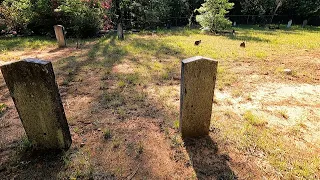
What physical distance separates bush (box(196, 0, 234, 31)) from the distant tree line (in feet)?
1.18

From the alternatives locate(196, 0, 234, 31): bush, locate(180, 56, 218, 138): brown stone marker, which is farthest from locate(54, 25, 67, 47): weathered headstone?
locate(196, 0, 234, 31): bush

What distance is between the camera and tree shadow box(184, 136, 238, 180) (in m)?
2.59

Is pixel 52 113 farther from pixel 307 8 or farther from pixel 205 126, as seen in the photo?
pixel 307 8

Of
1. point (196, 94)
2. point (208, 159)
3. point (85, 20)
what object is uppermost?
point (85, 20)

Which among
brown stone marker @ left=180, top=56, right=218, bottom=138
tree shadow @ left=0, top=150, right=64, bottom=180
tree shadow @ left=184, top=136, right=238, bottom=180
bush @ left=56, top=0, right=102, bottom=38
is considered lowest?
tree shadow @ left=184, top=136, right=238, bottom=180

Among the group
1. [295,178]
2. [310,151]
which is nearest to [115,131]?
[295,178]

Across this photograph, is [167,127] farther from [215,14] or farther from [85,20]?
[215,14]

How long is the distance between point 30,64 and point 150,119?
2.10m

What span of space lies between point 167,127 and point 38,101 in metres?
1.96

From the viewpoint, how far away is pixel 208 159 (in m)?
2.83

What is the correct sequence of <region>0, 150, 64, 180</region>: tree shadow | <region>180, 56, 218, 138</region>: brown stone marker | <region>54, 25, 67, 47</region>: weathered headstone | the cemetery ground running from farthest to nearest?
<region>54, 25, 67, 47</region>: weathered headstone
<region>180, 56, 218, 138</region>: brown stone marker
the cemetery ground
<region>0, 150, 64, 180</region>: tree shadow

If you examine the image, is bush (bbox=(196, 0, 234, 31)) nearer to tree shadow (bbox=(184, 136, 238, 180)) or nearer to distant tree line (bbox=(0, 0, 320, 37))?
distant tree line (bbox=(0, 0, 320, 37))

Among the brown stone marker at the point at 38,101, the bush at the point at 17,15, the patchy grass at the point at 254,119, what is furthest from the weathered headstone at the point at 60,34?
the patchy grass at the point at 254,119

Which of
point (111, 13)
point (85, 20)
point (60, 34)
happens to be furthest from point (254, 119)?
point (111, 13)
